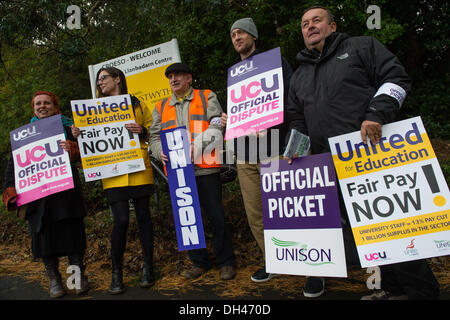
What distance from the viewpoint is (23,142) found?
3.46 metres

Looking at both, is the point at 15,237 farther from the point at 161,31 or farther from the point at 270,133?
the point at 270,133

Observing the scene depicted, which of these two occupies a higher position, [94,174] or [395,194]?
[94,174]

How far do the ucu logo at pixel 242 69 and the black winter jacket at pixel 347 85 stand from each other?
561mm

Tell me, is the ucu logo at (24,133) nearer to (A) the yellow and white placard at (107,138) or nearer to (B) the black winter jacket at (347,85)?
(A) the yellow and white placard at (107,138)

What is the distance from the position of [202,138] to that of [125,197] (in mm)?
925

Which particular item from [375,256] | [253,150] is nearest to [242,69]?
[253,150]

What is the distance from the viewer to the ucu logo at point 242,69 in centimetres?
311

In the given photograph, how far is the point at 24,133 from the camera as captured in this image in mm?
3457

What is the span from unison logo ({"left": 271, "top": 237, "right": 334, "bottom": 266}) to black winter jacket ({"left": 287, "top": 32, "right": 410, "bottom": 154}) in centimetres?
76

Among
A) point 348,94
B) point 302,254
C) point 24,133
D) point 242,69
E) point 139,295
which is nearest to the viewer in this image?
point 348,94

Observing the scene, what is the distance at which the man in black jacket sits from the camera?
2367 mm

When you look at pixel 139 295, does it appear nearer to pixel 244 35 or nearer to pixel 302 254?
pixel 302 254

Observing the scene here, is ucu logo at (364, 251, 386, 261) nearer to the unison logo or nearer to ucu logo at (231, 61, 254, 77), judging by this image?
the unison logo

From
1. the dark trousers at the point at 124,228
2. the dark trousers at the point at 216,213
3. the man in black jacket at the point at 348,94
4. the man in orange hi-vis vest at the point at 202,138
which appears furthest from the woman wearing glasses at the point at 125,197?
the man in black jacket at the point at 348,94
